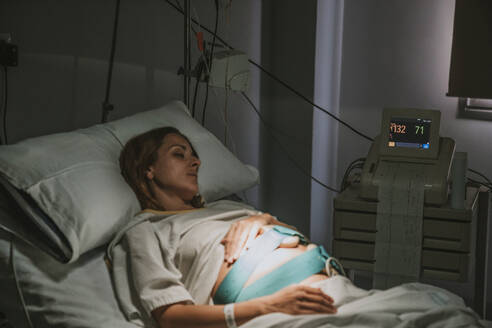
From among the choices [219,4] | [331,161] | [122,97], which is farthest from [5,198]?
[331,161]

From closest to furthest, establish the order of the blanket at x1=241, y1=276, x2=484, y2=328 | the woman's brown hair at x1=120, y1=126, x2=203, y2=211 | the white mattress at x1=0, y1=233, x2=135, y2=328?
the blanket at x1=241, y1=276, x2=484, y2=328 < the white mattress at x1=0, y1=233, x2=135, y2=328 < the woman's brown hair at x1=120, y1=126, x2=203, y2=211

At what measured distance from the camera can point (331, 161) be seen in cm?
288

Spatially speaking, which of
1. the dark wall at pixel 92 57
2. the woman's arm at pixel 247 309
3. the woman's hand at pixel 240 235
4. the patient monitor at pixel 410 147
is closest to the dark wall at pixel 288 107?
the dark wall at pixel 92 57

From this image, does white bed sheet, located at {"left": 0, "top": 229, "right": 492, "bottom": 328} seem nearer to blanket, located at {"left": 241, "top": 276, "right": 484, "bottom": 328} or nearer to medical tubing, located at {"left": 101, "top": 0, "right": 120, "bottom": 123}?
blanket, located at {"left": 241, "top": 276, "right": 484, "bottom": 328}

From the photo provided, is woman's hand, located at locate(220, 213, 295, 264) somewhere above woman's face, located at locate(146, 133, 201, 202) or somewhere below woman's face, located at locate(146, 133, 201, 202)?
below

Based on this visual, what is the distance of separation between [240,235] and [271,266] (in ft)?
0.45

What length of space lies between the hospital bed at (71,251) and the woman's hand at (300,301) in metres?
0.04

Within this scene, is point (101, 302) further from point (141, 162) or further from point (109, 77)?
point (109, 77)

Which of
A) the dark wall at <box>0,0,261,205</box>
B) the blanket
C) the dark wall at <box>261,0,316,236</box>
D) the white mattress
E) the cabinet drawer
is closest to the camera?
the blanket

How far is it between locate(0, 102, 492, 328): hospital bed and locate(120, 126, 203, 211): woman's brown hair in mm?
46

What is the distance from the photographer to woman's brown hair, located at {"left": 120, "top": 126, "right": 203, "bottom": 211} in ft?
5.69

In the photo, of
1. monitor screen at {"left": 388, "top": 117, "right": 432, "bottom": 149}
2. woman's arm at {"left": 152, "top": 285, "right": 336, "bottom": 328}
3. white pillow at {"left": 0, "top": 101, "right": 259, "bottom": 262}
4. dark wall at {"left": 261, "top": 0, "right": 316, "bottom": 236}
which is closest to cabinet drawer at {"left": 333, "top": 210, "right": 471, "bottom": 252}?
monitor screen at {"left": 388, "top": 117, "right": 432, "bottom": 149}

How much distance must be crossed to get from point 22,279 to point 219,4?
1.63 metres

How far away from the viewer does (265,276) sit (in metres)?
1.48
